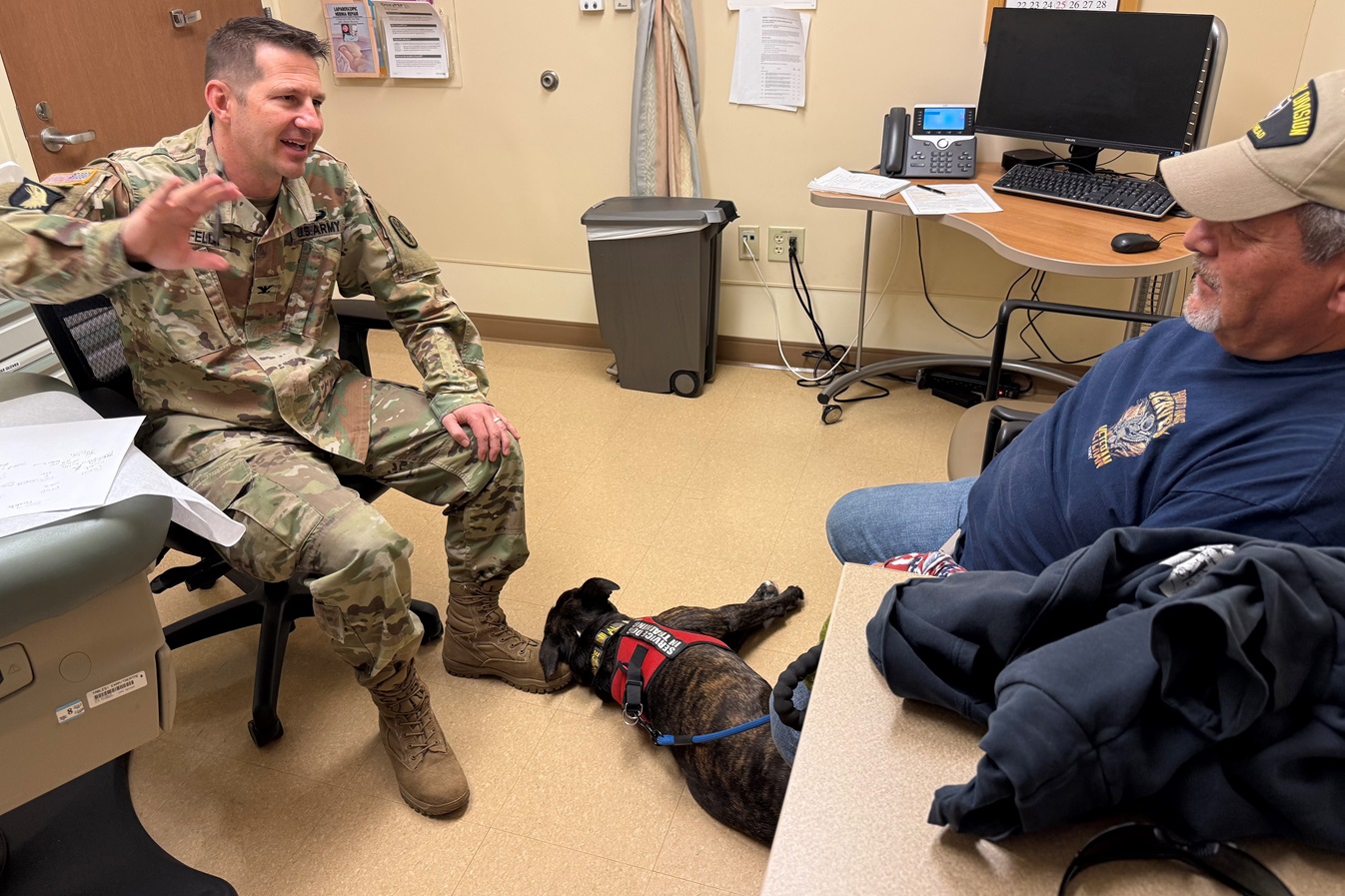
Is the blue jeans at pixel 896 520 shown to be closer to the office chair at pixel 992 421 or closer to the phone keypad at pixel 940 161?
the office chair at pixel 992 421

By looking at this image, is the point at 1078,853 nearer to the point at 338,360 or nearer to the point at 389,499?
the point at 338,360

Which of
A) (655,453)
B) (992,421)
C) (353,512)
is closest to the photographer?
(353,512)

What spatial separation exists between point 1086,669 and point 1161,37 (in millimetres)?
2268

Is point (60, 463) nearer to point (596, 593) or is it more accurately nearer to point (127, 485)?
point (127, 485)

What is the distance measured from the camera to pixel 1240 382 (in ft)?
3.19

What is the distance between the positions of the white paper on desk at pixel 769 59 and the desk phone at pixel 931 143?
1.26 feet

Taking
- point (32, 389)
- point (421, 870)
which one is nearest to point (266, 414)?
point (32, 389)

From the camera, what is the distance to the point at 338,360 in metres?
1.89

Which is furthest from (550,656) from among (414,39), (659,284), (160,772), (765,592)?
(414,39)

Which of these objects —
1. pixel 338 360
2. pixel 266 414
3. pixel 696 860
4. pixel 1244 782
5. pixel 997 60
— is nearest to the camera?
pixel 1244 782

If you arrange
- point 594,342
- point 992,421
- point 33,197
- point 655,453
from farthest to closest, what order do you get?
point 594,342, point 655,453, point 992,421, point 33,197

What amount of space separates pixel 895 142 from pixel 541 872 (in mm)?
2206

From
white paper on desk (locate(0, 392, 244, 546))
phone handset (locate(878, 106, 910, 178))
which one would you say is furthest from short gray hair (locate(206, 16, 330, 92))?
phone handset (locate(878, 106, 910, 178))

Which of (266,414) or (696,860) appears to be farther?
(266,414)
